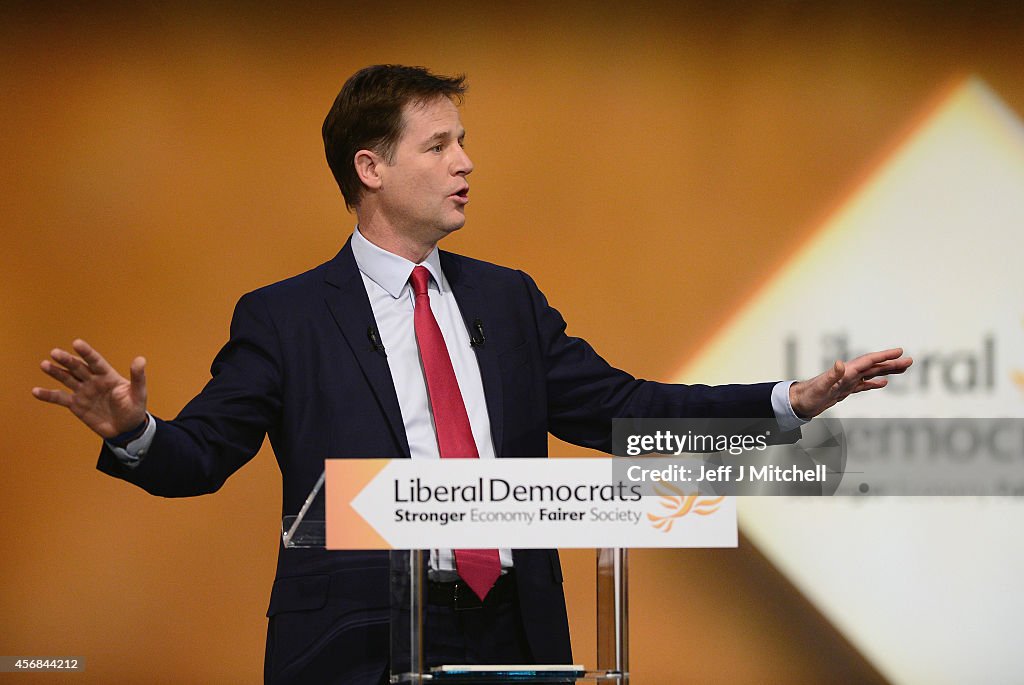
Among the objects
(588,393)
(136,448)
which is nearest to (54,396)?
(136,448)

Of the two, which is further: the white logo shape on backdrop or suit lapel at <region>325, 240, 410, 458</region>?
the white logo shape on backdrop

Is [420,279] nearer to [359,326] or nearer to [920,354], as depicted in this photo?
[359,326]

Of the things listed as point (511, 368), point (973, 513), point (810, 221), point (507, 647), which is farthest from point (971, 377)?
point (507, 647)

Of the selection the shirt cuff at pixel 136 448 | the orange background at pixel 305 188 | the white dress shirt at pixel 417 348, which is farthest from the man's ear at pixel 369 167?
the orange background at pixel 305 188

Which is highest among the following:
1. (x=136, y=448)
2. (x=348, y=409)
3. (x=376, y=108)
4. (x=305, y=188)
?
(x=305, y=188)

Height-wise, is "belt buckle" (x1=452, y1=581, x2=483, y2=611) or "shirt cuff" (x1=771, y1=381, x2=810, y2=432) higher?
"shirt cuff" (x1=771, y1=381, x2=810, y2=432)

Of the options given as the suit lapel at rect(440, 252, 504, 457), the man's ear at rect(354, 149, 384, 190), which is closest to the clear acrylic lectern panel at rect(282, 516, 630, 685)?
the suit lapel at rect(440, 252, 504, 457)

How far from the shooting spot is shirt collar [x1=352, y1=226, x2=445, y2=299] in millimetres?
2562

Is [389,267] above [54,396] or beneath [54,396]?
above

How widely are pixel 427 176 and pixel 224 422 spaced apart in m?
0.67

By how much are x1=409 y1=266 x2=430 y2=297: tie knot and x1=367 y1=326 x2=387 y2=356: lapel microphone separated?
0.46 ft

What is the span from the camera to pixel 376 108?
2691mm

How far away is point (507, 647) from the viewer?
7.04ft

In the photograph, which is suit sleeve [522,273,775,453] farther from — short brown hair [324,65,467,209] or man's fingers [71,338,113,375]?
man's fingers [71,338,113,375]
